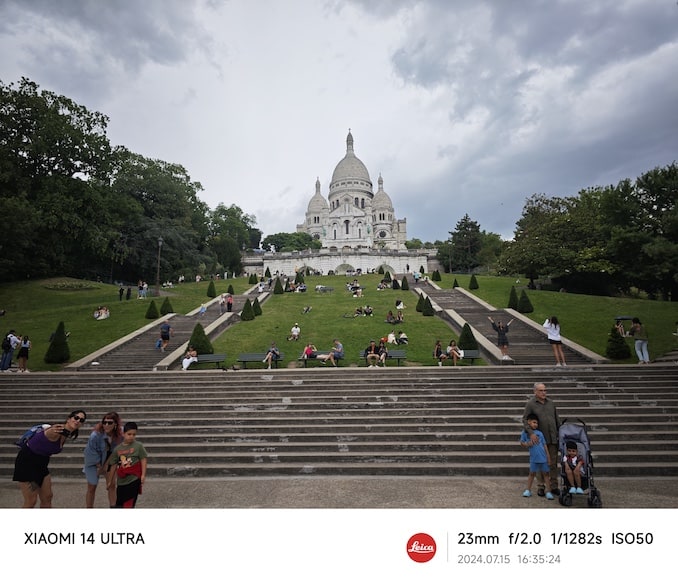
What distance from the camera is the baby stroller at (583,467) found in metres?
5.60

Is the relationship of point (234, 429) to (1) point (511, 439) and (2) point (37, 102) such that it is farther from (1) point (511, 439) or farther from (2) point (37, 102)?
(2) point (37, 102)

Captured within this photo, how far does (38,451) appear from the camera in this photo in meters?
4.95

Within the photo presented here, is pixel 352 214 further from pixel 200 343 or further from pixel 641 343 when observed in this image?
pixel 641 343

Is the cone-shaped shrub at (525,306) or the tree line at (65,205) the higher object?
the tree line at (65,205)

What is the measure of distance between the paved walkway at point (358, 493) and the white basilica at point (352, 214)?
87.4m

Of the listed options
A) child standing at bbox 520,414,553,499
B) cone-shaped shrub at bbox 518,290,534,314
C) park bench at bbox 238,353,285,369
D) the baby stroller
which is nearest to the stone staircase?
child standing at bbox 520,414,553,499

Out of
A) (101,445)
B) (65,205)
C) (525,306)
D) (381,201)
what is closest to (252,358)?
(101,445)

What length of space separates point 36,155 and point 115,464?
103ft

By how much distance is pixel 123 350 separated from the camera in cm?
1794

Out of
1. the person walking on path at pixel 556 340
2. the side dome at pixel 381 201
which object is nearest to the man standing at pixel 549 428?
the person walking on path at pixel 556 340

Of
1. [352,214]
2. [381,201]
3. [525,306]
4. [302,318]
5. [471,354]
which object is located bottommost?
[471,354]

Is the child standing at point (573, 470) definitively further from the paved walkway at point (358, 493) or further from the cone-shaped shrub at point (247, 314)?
the cone-shaped shrub at point (247, 314)

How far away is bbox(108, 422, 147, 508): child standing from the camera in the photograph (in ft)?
15.9
